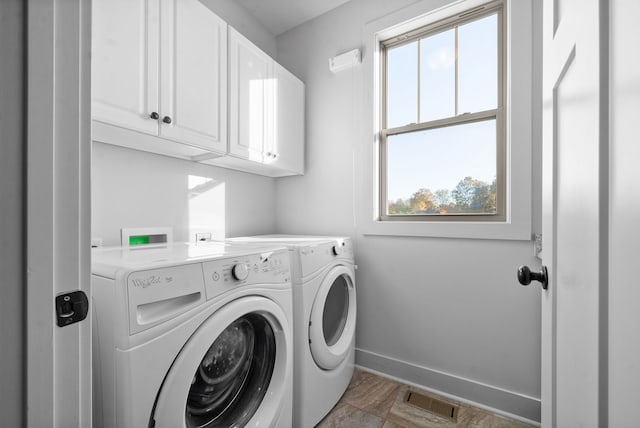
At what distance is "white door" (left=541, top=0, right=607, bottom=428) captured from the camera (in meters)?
0.42

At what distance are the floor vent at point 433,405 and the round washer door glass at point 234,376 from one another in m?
0.98

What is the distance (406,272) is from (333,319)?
0.56 metres

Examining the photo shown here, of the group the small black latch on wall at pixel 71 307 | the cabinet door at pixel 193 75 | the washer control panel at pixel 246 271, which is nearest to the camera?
the small black latch on wall at pixel 71 307

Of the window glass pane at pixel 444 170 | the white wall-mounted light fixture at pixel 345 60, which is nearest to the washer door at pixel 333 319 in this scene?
the window glass pane at pixel 444 170

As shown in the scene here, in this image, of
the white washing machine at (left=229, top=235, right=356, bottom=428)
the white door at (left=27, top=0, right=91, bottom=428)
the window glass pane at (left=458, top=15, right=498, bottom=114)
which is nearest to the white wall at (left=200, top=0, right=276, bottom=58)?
the window glass pane at (left=458, top=15, right=498, bottom=114)

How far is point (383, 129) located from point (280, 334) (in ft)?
5.12

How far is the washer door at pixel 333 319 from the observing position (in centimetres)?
138

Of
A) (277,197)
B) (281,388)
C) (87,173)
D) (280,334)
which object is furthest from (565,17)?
(277,197)

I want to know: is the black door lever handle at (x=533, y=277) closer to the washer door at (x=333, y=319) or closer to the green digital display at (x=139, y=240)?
the washer door at (x=333, y=319)

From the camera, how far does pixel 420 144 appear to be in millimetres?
1888

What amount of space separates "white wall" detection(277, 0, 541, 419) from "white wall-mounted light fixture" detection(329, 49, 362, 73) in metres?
0.05
